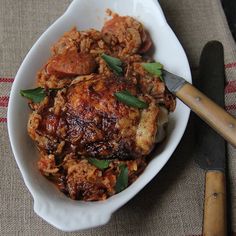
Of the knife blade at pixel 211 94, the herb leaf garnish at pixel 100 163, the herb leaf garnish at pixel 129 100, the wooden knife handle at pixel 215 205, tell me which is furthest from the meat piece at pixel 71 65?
the wooden knife handle at pixel 215 205

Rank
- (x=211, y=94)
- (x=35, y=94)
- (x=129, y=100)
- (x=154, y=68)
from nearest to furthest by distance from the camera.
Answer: (x=129, y=100) → (x=35, y=94) → (x=154, y=68) → (x=211, y=94)

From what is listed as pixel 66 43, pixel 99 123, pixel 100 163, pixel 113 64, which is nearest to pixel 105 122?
pixel 99 123

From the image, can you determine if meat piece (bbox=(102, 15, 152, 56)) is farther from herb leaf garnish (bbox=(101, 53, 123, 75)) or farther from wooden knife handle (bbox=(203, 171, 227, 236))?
wooden knife handle (bbox=(203, 171, 227, 236))

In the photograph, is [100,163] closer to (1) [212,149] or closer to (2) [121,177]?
(2) [121,177]

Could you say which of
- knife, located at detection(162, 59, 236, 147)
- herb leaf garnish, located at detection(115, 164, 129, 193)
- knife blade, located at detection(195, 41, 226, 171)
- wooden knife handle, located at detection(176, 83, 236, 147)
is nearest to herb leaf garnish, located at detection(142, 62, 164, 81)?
knife, located at detection(162, 59, 236, 147)

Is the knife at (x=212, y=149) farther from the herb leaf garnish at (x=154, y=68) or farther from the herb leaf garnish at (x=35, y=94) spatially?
the herb leaf garnish at (x=35, y=94)

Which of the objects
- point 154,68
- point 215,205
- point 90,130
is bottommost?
point 215,205

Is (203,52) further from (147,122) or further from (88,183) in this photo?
(88,183)
